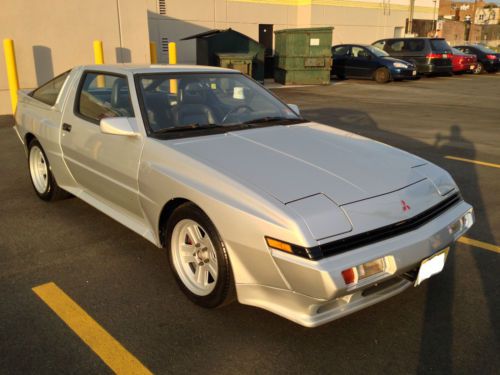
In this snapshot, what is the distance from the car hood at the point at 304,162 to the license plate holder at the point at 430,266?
0.45 metres

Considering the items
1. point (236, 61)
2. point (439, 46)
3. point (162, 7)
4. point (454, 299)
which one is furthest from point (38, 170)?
point (439, 46)

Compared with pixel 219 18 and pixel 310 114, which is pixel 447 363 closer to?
pixel 310 114

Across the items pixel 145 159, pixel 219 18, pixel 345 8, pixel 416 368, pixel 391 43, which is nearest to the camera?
pixel 416 368

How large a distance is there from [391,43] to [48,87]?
1929 cm

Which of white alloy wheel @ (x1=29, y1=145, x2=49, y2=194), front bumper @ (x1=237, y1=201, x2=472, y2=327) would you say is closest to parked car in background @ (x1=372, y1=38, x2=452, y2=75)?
white alloy wheel @ (x1=29, y1=145, x2=49, y2=194)

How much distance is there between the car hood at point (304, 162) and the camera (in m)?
2.65

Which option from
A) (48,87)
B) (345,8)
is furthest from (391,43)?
(48,87)

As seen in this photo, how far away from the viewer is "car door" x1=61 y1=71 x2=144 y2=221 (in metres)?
3.44

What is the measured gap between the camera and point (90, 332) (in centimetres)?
277

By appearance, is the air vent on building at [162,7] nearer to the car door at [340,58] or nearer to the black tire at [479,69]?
the car door at [340,58]

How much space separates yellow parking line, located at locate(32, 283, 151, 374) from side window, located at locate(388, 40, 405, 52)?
2052 cm

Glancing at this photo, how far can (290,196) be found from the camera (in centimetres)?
254

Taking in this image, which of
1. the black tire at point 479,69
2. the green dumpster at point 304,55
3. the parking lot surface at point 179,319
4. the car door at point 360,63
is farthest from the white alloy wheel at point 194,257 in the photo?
the black tire at point 479,69

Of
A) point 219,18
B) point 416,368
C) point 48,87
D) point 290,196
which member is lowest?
point 416,368
